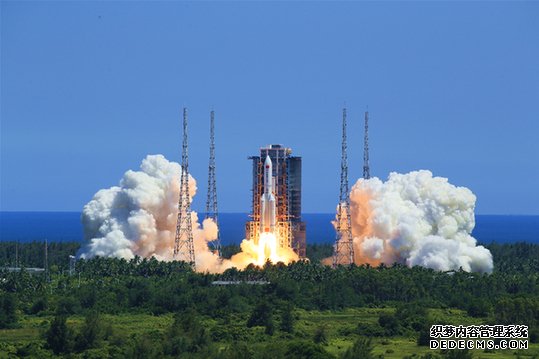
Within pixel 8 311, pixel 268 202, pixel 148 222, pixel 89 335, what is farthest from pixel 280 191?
pixel 89 335

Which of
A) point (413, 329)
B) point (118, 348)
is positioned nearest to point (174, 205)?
point (413, 329)

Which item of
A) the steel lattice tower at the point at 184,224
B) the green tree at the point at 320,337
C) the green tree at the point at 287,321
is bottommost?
the green tree at the point at 320,337

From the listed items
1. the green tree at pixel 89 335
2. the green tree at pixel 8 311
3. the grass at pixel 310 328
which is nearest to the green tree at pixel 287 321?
the grass at pixel 310 328

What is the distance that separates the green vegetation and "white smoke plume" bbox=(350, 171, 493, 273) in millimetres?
3502

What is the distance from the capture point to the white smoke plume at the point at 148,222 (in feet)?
368

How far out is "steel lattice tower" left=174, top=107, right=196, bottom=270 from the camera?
106438mm

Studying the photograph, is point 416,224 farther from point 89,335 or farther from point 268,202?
point 89,335

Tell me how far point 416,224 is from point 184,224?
17417 millimetres

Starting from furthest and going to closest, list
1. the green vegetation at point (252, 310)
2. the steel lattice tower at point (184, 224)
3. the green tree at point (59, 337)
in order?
the steel lattice tower at point (184, 224), the green tree at point (59, 337), the green vegetation at point (252, 310)

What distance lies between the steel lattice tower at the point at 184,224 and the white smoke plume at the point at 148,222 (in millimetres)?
1007

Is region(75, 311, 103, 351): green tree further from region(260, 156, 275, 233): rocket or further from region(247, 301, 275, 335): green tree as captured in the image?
region(260, 156, 275, 233): rocket

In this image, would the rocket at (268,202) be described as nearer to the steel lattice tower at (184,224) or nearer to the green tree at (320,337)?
the steel lattice tower at (184,224)

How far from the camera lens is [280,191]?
110250mm

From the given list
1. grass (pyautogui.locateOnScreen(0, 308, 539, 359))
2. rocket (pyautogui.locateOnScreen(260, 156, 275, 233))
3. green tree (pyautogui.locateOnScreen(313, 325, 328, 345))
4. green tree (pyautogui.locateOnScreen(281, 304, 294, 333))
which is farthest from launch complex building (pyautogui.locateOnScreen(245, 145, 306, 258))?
green tree (pyautogui.locateOnScreen(313, 325, 328, 345))
